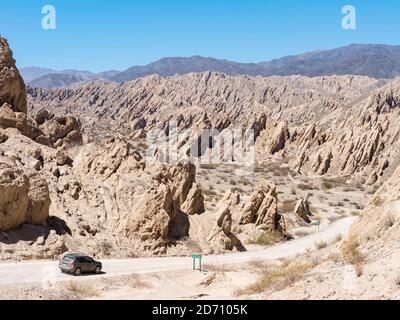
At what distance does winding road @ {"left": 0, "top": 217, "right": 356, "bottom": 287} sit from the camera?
21237 mm

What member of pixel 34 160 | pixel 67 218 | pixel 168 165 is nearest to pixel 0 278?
pixel 67 218

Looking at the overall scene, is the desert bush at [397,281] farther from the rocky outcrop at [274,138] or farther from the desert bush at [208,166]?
the rocky outcrop at [274,138]

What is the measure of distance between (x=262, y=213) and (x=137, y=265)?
1594 cm

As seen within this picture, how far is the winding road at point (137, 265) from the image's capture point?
69.7 feet

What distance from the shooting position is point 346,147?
88.9 m

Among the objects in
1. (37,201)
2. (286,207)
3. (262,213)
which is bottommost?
(286,207)

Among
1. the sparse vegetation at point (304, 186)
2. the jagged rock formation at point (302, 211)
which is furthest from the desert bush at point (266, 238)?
the sparse vegetation at point (304, 186)

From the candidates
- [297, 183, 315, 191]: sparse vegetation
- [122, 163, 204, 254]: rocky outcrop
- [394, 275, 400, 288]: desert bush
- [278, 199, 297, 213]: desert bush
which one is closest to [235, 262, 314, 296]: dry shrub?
[394, 275, 400, 288]: desert bush

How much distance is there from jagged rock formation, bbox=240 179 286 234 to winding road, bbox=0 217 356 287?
2.10 meters

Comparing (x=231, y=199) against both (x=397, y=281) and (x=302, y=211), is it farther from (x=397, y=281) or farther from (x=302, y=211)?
(x=397, y=281)

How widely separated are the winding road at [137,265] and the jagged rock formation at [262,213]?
210 centimetres

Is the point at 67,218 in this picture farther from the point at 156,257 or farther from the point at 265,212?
the point at 265,212

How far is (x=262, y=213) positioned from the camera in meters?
40.1

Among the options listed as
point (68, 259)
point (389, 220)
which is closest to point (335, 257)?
point (389, 220)
